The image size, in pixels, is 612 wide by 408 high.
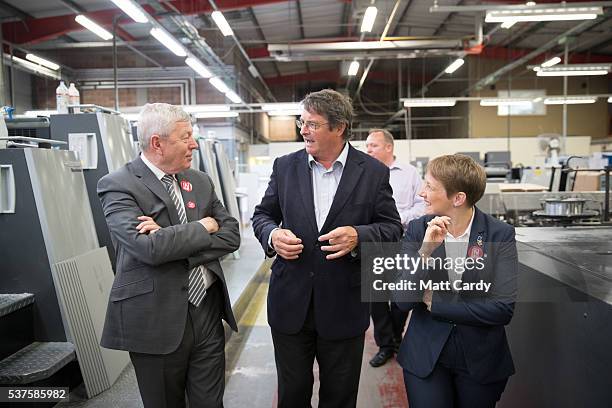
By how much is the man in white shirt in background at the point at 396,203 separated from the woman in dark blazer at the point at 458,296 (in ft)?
5.84

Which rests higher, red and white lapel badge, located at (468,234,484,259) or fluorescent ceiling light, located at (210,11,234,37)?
fluorescent ceiling light, located at (210,11,234,37)

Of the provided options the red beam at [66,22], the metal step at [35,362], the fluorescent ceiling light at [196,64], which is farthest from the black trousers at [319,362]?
the red beam at [66,22]

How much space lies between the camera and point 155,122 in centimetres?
166

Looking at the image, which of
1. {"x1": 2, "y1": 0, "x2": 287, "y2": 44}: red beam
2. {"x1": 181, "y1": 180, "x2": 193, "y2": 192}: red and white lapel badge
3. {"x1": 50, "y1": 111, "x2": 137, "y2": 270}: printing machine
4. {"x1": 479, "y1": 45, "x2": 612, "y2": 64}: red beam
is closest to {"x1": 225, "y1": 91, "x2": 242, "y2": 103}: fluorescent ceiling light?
{"x1": 2, "y1": 0, "x2": 287, "y2": 44}: red beam

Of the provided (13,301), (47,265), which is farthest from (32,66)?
(13,301)

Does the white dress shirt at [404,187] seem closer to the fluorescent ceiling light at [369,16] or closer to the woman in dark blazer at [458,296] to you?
the woman in dark blazer at [458,296]

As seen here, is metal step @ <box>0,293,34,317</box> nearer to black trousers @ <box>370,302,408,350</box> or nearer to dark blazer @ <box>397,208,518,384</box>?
dark blazer @ <box>397,208,518,384</box>

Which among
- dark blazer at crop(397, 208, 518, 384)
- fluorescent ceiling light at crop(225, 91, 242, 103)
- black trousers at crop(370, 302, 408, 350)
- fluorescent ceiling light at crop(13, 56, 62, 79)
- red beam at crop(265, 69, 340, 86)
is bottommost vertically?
black trousers at crop(370, 302, 408, 350)

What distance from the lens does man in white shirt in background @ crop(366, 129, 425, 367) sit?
3.40 m

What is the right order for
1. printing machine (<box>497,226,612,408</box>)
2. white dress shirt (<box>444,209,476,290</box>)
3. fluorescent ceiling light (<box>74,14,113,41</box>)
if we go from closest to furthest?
printing machine (<box>497,226,612,408</box>) → white dress shirt (<box>444,209,476,290</box>) → fluorescent ceiling light (<box>74,14,113,41</box>)

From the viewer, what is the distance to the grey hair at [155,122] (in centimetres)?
166

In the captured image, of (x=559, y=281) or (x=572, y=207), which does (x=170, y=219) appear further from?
(x=572, y=207)

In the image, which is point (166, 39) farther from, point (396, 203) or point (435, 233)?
point (435, 233)

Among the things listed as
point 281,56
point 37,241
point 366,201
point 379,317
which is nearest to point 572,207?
point 379,317
